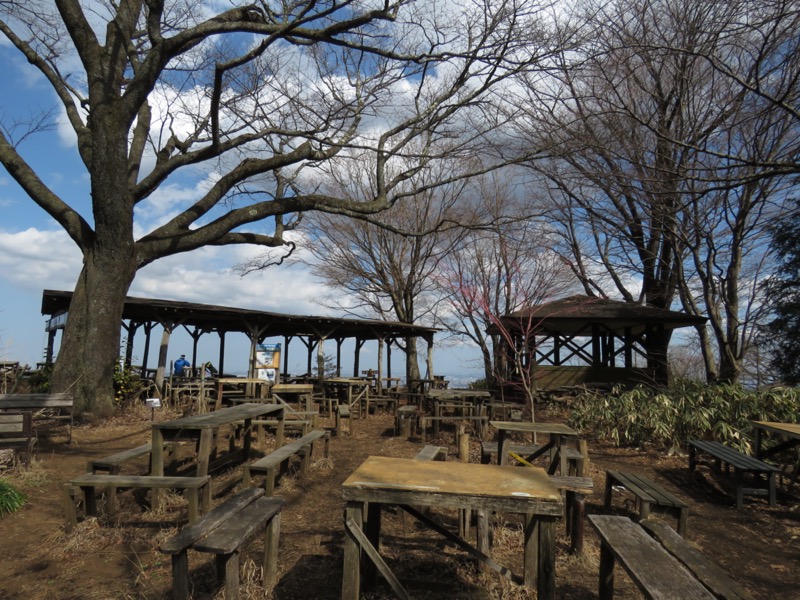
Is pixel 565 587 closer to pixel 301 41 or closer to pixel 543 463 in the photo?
pixel 543 463

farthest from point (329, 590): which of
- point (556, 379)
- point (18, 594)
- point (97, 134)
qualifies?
point (556, 379)

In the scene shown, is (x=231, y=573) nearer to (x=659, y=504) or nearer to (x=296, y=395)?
(x=659, y=504)

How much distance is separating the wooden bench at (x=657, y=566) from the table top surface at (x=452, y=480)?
50 centimetres

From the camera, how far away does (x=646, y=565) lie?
2916 millimetres

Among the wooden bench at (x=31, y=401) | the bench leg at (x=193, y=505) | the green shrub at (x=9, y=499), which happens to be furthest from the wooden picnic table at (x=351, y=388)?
the bench leg at (x=193, y=505)

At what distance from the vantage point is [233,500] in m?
4.03

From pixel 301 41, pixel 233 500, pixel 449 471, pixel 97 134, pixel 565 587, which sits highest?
pixel 301 41

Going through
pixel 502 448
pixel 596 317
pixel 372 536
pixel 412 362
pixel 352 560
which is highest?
pixel 596 317

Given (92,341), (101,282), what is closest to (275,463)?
(92,341)

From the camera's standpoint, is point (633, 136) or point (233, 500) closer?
point (233, 500)

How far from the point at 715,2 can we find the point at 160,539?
7851mm

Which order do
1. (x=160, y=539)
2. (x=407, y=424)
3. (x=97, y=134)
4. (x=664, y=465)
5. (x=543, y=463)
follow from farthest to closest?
(x=407, y=424) → (x=97, y=134) → (x=664, y=465) → (x=543, y=463) → (x=160, y=539)

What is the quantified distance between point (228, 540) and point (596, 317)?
14.5m

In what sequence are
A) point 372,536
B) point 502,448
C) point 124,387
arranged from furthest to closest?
point 124,387 < point 502,448 < point 372,536
